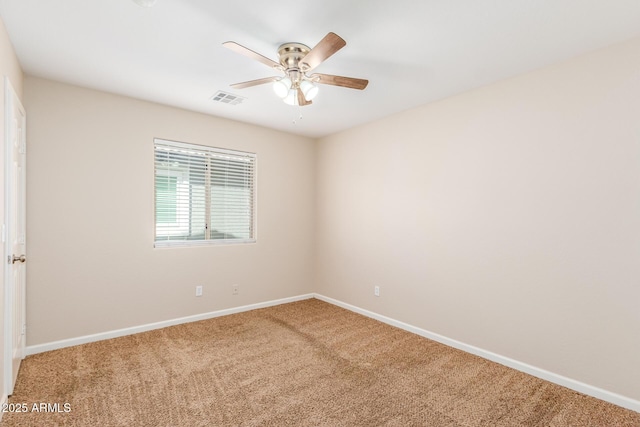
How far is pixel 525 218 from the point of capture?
2703 mm

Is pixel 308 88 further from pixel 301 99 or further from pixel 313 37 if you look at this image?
pixel 313 37

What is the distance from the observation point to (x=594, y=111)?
2.35 m

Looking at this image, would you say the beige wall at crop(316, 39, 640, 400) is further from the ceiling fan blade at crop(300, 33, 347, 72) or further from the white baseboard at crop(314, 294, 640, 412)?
the ceiling fan blade at crop(300, 33, 347, 72)

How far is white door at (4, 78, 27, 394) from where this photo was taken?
6.94 ft

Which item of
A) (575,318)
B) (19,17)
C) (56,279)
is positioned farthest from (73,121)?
(575,318)

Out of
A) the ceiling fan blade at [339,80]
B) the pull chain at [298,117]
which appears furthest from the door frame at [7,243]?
the pull chain at [298,117]

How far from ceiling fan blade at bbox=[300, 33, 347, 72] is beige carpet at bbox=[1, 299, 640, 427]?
2.27m

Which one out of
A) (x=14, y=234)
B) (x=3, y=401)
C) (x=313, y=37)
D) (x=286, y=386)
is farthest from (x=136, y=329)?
(x=313, y=37)

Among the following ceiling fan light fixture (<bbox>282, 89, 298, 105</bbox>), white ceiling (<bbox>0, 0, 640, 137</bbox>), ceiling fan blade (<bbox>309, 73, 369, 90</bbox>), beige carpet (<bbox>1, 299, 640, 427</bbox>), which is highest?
white ceiling (<bbox>0, 0, 640, 137</bbox>)

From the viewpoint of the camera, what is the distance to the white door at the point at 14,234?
2.12m

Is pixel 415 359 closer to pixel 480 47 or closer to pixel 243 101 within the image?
pixel 480 47

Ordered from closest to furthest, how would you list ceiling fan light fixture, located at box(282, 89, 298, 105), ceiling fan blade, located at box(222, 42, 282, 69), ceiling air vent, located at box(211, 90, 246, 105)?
1. ceiling fan blade, located at box(222, 42, 282, 69)
2. ceiling fan light fixture, located at box(282, 89, 298, 105)
3. ceiling air vent, located at box(211, 90, 246, 105)

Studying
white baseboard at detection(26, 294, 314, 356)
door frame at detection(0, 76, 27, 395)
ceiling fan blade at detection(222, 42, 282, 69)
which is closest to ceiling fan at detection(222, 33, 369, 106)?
ceiling fan blade at detection(222, 42, 282, 69)

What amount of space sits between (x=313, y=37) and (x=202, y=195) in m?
2.48
